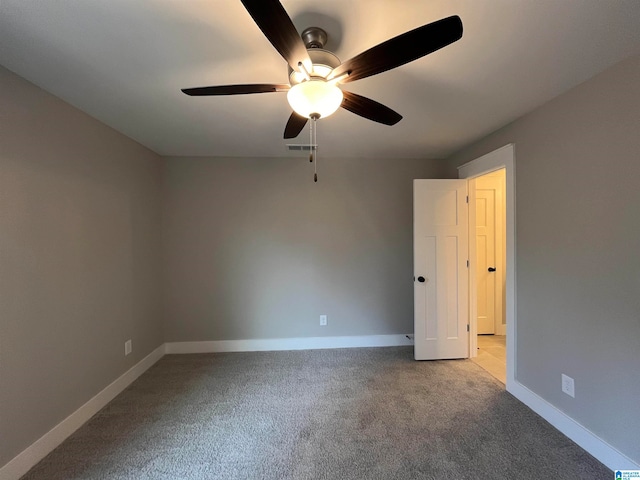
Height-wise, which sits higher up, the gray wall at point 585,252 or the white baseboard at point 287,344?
the gray wall at point 585,252

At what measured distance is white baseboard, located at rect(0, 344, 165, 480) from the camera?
159 cm

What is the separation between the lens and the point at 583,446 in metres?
1.77

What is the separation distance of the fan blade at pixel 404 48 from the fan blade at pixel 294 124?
47cm

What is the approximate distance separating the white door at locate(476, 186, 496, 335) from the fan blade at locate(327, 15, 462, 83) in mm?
3423

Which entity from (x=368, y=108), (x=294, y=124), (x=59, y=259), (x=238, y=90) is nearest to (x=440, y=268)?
(x=368, y=108)

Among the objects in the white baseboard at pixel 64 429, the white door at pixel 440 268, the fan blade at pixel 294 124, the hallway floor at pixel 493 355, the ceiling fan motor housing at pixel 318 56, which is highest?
the ceiling fan motor housing at pixel 318 56

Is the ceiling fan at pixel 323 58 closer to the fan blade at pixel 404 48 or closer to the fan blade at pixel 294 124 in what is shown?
the fan blade at pixel 404 48

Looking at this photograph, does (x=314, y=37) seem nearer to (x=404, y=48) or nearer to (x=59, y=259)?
(x=404, y=48)

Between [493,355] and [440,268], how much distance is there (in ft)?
4.05

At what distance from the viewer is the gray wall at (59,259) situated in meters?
1.60

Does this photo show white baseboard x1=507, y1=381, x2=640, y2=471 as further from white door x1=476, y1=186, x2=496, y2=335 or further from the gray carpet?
white door x1=476, y1=186, x2=496, y2=335

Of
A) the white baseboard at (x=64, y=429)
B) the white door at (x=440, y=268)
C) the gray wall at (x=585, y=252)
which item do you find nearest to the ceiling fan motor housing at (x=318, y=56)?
the gray wall at (x=585, y=252)

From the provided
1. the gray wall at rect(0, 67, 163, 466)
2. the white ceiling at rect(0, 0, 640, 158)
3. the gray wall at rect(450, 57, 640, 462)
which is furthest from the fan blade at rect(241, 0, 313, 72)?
the gray wall at rect(450, 57, 640, 462)

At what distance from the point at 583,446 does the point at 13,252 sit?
12.2 ft
